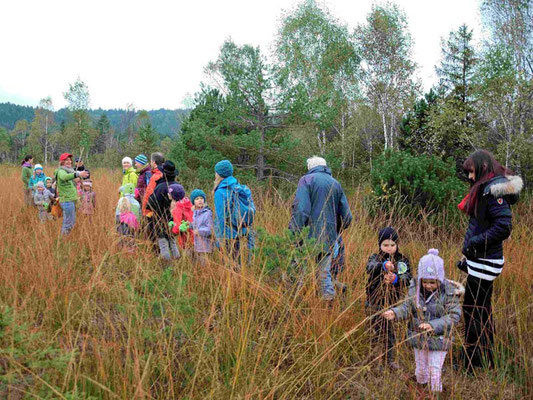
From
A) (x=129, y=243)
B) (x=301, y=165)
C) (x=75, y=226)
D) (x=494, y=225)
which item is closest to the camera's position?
(x=494, y=225)

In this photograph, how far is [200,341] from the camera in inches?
89.1

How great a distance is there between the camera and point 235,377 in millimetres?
1939

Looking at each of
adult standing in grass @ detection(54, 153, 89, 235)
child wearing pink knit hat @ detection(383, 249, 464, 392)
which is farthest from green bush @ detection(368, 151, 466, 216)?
adult standing in grass @ detection(54, 153, 89, 235)

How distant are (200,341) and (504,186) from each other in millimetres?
2192

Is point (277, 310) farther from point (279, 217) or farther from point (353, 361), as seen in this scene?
point (279, 217)

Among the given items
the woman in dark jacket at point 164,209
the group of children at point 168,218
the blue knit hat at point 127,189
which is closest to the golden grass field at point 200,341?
the group of children at point 168,218

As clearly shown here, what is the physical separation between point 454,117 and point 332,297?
12336 millimetres

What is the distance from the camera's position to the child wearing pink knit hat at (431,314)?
2418 mm

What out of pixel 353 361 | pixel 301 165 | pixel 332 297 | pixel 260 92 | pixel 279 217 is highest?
pixel 260 92

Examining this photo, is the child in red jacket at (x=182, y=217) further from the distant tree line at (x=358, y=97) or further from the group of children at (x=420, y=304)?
the distant tree line at (x=358, y=97)

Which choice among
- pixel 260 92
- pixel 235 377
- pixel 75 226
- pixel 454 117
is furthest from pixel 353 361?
pixel 454 117

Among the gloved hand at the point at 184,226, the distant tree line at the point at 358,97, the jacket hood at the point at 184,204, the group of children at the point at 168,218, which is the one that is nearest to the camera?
the group of children at the point at 168,218

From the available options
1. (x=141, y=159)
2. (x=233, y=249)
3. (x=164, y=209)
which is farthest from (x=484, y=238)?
(x=141, y=159)

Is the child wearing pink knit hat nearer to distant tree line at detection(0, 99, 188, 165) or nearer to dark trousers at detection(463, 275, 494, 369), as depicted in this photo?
dark trousers at detection(463, 275, 494, 369)
